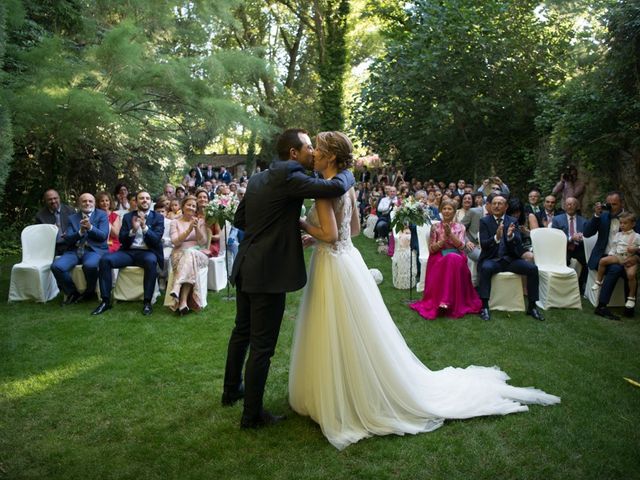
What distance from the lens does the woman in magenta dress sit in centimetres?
611

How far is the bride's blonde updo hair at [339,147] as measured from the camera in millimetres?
3275

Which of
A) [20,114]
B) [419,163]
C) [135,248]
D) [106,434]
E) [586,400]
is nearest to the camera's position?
[106,434]

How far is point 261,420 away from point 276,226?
4.17ft

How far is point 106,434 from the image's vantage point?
324 centimetres

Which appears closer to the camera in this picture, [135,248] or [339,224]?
[339,224]

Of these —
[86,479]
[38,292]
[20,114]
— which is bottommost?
[86,479]

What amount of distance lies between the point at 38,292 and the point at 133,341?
232 cm

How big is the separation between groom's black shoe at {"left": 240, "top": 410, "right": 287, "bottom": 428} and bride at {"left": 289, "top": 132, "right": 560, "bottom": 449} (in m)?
0.19

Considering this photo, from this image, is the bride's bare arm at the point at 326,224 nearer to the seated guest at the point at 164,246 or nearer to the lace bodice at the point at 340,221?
the lace bodice at the point at 340,221

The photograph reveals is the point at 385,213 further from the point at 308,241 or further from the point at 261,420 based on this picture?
the point at 261,420

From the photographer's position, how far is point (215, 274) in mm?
7289

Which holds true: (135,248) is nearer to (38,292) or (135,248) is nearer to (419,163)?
(38,292)

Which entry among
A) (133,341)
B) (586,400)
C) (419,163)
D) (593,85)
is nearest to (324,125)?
(419,163)

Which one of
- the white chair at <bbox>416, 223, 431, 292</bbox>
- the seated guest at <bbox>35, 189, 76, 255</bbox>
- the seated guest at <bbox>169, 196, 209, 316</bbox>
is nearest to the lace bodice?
the seated guest at <bbox>169, 196, 209, 316</bbox>
